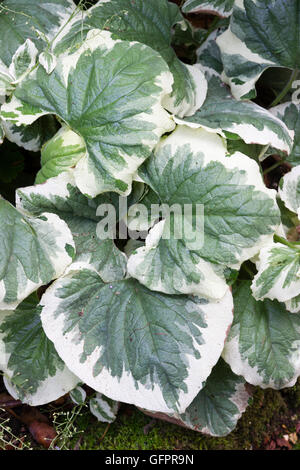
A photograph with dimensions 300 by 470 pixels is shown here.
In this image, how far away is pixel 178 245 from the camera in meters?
1.00

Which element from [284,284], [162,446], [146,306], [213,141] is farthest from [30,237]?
[162,446]

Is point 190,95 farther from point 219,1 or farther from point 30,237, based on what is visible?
point 30,237

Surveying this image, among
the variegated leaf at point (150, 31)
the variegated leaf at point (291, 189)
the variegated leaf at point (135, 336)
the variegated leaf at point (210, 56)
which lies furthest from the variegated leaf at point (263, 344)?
the variegated leaf at point (210, 56)

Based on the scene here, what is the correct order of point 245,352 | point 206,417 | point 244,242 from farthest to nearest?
point 206,417 < point 245,352 < point 244,242

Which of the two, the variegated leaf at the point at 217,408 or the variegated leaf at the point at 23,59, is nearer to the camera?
the variegated leaf at the point at 23,59

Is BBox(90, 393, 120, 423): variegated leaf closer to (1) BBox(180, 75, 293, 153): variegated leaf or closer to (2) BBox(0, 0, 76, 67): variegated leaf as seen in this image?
(1) BBox(180, 75, 293, 153): variegated leaf

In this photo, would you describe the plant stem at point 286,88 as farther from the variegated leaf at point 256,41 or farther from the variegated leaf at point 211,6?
the variegated leaf at point 211,6

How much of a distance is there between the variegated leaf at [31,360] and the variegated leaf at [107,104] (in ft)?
1.27

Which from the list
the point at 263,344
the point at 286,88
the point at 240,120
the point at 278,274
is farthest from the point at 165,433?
the point at 286,88

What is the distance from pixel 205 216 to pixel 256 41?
1.66ft

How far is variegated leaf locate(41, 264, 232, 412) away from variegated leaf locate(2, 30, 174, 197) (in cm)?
24

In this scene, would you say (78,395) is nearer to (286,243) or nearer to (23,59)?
(286,243)

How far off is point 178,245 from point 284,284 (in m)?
0.24

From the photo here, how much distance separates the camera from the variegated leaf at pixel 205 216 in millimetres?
954
